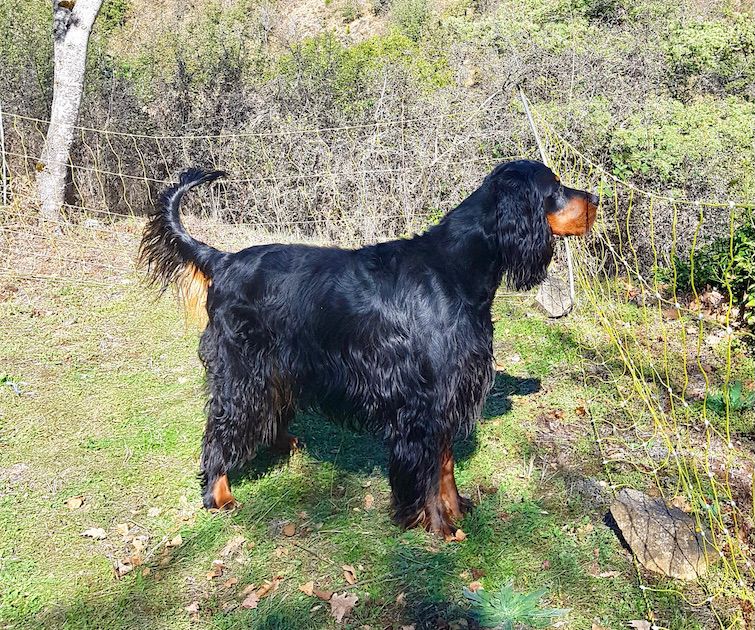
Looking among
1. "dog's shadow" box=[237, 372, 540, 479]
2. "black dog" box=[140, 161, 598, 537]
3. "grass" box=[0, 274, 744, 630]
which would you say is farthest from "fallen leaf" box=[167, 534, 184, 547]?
"dog's shadow" box=[237, 372, 540, 479]

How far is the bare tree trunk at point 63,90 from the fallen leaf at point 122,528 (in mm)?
5659

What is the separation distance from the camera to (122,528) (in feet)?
12.1

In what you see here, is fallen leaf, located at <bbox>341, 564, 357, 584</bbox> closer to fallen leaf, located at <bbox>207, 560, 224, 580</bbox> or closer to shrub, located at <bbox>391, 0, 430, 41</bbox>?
fallen leaf, located at <bbox>207, 560, 224, 580</bbox>

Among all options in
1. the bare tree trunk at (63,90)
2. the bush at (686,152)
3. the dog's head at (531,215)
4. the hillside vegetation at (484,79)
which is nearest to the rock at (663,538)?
the dog's head at (531,215)

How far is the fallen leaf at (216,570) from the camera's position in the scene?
3.36 meters

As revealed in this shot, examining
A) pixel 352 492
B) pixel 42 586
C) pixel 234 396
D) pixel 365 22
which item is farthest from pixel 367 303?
pixel 365 22

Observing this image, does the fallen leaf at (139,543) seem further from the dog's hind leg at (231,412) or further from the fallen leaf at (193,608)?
the fallen leaf at (193,608)

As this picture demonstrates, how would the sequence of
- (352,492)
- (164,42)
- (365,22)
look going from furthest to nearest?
(365,22) < (164,42) < (352,492)

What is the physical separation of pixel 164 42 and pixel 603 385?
9.30 m

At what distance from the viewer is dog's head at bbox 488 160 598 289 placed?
335cm

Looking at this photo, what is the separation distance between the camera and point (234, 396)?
144 inches

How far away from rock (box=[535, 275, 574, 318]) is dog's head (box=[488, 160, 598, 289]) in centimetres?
274

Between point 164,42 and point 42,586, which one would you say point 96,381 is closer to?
point 42,586

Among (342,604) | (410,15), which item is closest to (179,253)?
(342,604)
